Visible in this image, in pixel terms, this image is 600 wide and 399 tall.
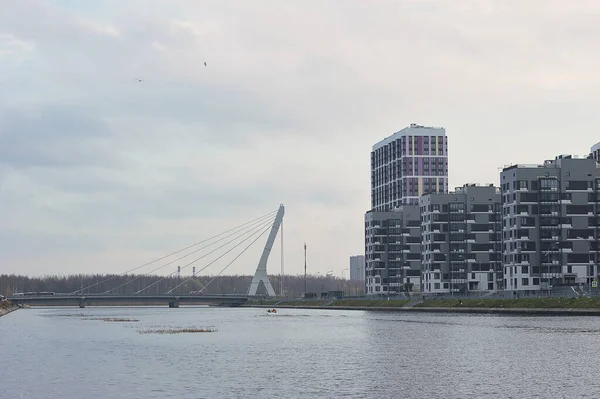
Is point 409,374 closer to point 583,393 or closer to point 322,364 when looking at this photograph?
point 322,364

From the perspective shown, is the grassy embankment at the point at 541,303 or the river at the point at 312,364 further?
the grassy embankment at the point at 541,303

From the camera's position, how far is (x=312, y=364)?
3029 inches

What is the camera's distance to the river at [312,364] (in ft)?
193

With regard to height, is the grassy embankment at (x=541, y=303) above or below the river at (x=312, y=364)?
above

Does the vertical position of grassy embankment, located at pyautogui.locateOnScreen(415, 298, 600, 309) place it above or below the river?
above

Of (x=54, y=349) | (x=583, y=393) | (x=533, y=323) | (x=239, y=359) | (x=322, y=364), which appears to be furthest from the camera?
(x=533, y=323)

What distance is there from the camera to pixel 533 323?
5281 inches

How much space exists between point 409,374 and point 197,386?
16694 millimetres

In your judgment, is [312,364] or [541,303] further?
[541,303]

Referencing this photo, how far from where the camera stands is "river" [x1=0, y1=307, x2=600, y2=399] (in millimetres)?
58781

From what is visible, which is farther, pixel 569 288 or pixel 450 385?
pixel 569 288

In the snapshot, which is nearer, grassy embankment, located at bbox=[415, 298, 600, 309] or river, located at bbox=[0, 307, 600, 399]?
river, located at bbox=[0, 307, 600, 399]

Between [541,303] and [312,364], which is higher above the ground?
[541,303]

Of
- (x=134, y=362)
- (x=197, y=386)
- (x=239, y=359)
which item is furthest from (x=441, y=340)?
(x=197, y=386)
